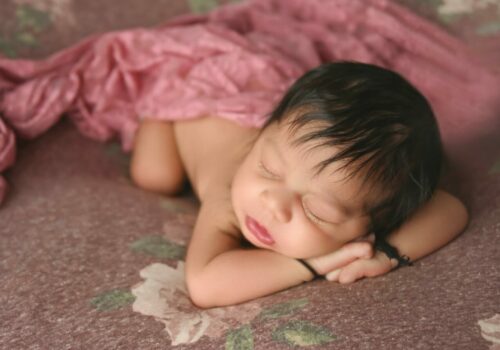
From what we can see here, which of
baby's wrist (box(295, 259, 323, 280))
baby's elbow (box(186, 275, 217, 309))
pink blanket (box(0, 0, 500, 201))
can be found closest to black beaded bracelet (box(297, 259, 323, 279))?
baby's wrist (box(295, 259, 323, 280))

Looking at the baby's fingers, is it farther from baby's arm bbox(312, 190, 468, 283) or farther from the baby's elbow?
the baby's elbow

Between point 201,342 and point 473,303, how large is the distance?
0.31m

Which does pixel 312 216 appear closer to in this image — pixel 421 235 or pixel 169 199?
pixel 421 235

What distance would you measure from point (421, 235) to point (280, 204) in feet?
0.72

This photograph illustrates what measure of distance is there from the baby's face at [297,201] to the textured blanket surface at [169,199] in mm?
67

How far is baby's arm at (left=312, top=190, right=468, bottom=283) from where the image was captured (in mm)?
852

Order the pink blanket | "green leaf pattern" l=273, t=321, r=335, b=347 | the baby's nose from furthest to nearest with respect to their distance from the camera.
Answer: the pink blanket, the baby's nose, "green leaf pattern" l=273, t=321, r=335, b=347

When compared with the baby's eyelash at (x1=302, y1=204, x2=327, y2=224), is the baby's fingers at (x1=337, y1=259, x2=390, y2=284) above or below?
below

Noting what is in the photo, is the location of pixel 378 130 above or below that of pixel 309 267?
above

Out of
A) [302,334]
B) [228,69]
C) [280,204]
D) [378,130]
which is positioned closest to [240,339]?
[302,334]

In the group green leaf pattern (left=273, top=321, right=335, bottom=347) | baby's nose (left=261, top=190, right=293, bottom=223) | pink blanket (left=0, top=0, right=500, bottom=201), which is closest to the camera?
green leaf pattern (left=273, top=321, right=335, bottom=347)

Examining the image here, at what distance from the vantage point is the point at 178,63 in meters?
1.20

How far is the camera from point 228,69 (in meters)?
1.16

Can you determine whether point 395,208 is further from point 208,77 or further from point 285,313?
point 208,77
